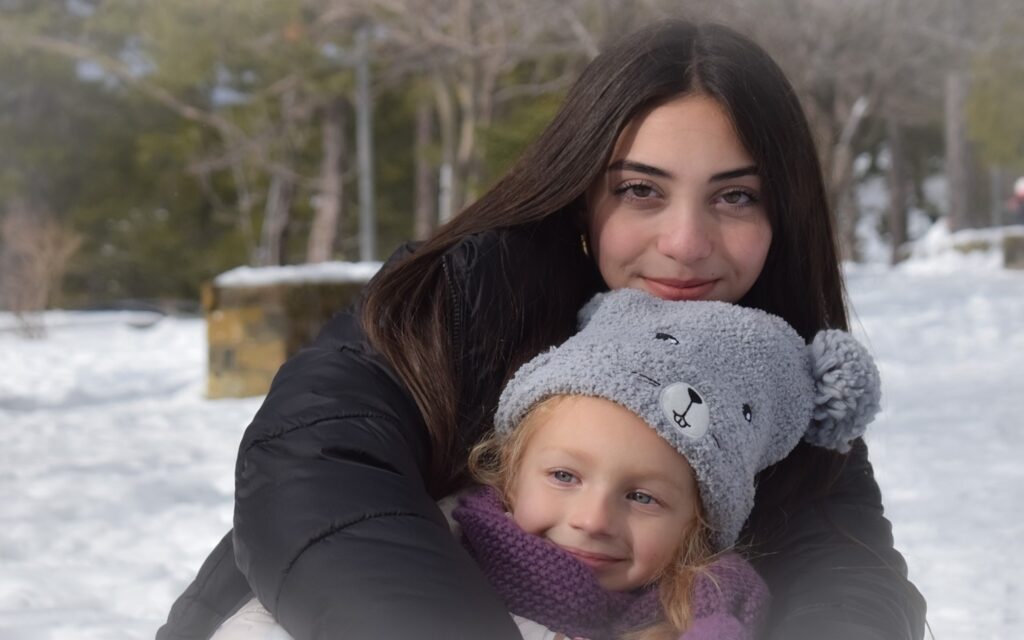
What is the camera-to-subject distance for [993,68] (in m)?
15.9

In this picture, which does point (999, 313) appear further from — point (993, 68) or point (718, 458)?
point (718, 458)

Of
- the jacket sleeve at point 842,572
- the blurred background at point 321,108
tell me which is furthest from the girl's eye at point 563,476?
the blurred background at point 321,108

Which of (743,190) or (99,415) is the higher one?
(743,190)

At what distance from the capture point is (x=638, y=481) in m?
1.45

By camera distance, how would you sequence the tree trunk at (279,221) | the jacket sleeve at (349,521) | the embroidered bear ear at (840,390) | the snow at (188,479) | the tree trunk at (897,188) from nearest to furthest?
the jacket sleeve at (349,521) < the embroidered bear ear at (840,390) < the snow at (188,479) < the tree trunk at (279,221) < the tree trunk at (897,188)

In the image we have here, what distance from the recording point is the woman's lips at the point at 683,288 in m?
1.72

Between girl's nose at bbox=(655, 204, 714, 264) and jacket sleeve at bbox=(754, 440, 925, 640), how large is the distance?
42 centimetres

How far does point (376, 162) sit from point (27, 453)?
18347 millimetres

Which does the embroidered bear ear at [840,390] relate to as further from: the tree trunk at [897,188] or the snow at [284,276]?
the tree trunk at [897,188]

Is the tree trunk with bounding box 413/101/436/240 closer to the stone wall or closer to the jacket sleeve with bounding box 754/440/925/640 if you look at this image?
the stone wall

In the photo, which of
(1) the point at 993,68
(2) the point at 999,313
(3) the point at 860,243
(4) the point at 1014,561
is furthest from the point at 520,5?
(3) the point at 860,243

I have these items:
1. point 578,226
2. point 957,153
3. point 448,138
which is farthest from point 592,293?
point 957,153

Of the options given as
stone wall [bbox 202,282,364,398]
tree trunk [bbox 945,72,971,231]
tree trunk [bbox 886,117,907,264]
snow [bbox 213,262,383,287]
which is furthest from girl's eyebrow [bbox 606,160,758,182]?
tree trunk [bbox 886,117,907,264]

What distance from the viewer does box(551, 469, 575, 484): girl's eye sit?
4.85 feet
